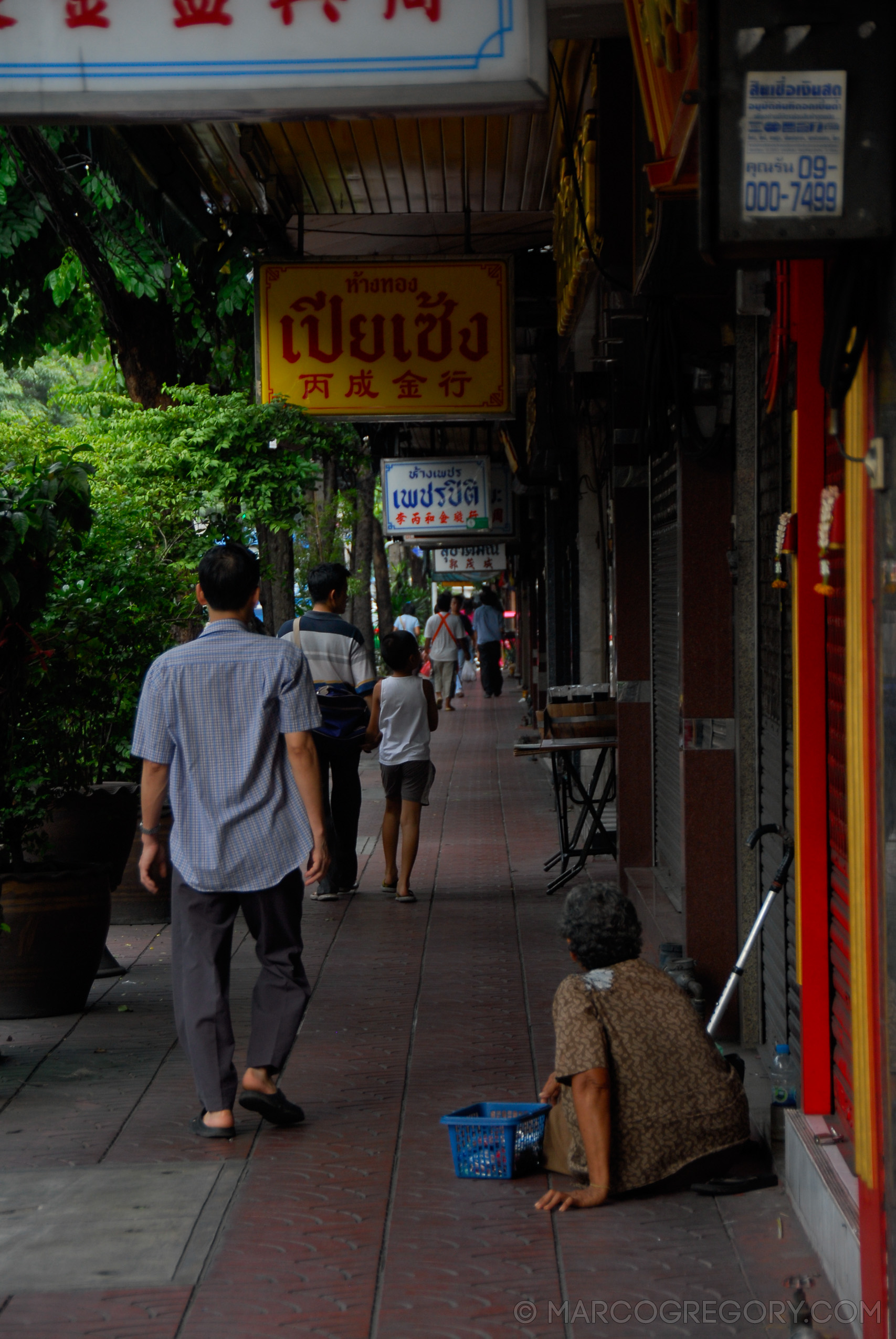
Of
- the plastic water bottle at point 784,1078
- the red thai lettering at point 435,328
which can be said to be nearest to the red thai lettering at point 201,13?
the plastic water bottle at point 784,1078

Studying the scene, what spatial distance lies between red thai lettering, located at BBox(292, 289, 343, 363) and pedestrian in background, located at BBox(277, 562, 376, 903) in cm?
128

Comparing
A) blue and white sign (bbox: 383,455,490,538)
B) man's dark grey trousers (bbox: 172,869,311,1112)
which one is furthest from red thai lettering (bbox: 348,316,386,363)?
blue and white sign (bbox: 383,455,490,538)

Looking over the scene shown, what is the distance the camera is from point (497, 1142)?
4.20 meters

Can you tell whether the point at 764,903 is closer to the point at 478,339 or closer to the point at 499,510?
the point at 478,339

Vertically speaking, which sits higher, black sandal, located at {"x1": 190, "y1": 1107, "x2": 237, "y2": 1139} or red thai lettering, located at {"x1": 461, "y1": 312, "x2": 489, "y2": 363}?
red thai lettering, located at {"x1": 461, "y1": 312, "x2": 489, "y2": 363}

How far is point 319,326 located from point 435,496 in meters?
9.50

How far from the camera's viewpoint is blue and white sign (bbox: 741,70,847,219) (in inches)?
110

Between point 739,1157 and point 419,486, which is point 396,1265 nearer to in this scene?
point 739,1157

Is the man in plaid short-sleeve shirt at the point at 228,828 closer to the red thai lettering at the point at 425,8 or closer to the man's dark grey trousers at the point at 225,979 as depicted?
the man's dark grey trousers at the point at 225,979

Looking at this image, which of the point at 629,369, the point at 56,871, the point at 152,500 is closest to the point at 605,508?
the point at 152,500

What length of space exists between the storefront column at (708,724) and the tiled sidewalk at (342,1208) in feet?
2.65

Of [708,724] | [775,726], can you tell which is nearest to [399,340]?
[708,724]

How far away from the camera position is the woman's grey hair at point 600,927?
13.3 ft

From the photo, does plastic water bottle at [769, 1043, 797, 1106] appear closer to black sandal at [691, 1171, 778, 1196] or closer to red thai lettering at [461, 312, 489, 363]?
black sandal at [691, 1171, 778, 1196]
